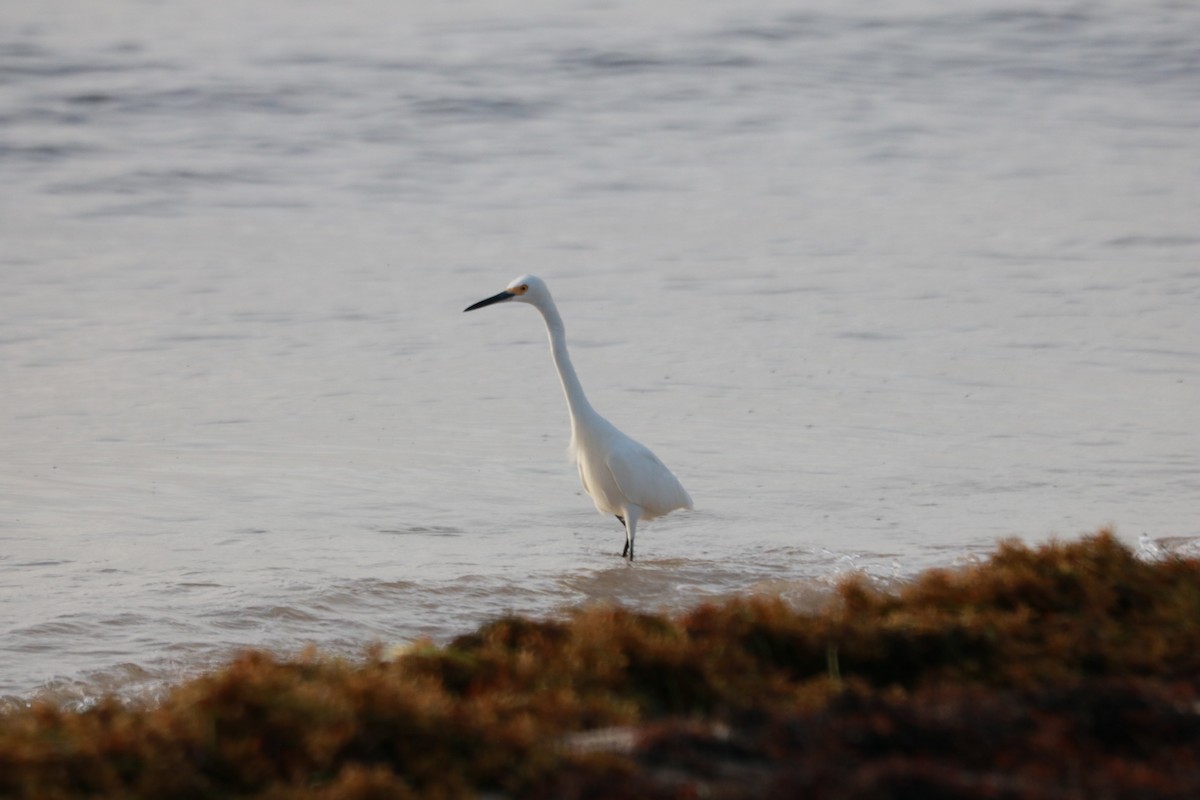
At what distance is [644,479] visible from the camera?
7.26m

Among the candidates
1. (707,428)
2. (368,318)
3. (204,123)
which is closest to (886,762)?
(707,428)

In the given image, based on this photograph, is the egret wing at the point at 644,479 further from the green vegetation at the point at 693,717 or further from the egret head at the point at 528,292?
the green vegetation at the point at 693,717

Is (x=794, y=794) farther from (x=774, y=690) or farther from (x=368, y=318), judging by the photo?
(x=368, y=318)

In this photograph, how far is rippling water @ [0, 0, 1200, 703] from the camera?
6688 millimetres

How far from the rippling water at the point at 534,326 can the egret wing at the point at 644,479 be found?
0.23 metres

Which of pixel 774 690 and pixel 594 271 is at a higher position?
pixel 594 271

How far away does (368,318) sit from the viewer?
1079cm

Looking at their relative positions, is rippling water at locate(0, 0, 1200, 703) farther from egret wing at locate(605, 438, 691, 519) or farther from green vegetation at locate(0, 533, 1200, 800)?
green vegetation at locate(0, 533, 1200, 800)

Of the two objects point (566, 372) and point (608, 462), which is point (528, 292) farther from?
point (608, 462)

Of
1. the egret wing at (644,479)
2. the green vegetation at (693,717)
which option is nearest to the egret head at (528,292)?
the egret wing at (644,479)

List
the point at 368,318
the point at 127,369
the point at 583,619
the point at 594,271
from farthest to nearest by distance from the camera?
the point at 594,271 → the point at 368,318 → the point at 127,369 → the point at 583,619

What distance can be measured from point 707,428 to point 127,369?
145 inches

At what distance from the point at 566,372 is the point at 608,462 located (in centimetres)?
56

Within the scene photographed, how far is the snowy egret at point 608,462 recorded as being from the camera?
7.26m
